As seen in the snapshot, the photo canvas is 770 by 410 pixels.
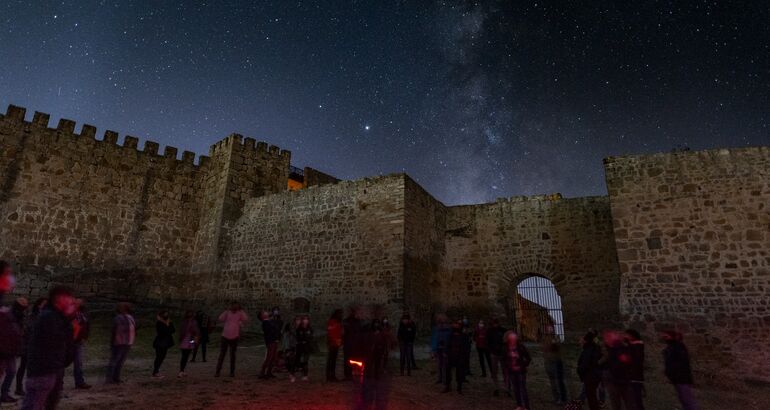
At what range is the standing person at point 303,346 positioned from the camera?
8336 millimetres

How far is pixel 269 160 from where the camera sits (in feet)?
65.7

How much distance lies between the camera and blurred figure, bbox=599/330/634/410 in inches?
228

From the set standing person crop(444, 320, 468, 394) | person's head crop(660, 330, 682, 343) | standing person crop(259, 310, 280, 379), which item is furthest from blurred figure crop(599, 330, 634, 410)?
standing person crop(259, 310, 280, 379)

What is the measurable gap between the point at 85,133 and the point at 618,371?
1967 cm

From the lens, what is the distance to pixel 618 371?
19.2 ft

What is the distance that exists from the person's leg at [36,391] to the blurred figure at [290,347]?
467 centimetres

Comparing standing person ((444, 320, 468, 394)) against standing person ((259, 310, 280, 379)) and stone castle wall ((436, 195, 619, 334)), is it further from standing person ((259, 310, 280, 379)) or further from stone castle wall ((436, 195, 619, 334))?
stone castle wall ((436, 195, 619, 334))

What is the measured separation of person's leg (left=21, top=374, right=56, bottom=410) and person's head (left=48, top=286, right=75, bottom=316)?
60cm

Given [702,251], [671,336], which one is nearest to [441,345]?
[671,336]

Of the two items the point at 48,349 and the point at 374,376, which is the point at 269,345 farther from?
the point at 48,349

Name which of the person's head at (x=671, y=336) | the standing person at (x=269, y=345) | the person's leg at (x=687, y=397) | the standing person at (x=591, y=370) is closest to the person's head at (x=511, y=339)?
the standing person at (x=591, y=370)

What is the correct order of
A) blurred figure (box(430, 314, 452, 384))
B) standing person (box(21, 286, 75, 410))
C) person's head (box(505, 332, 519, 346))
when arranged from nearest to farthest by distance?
standing person (box(21, 286, 75, 410))
person's head (box(505, 332, 519, 346))
blurred figure (box(430, 314, 452, 384))

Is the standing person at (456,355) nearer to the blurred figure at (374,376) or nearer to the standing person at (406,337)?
the standing person at (406,337)

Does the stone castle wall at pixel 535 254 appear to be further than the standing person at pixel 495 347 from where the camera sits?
Yes
